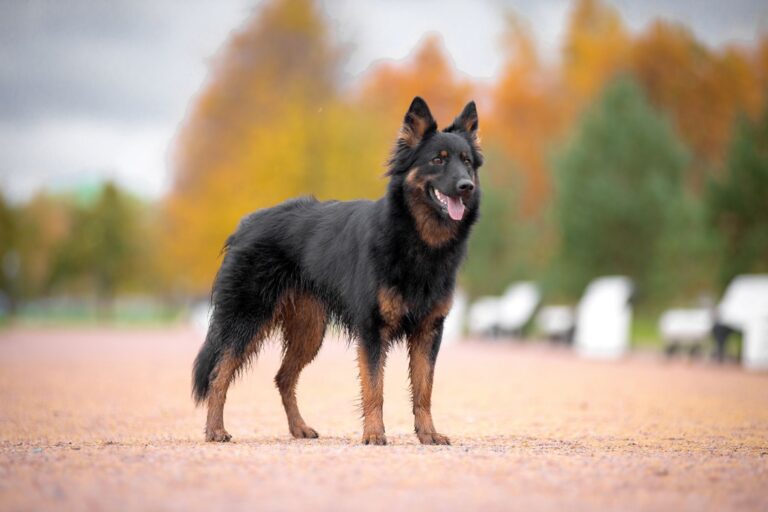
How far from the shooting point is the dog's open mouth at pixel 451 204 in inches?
278

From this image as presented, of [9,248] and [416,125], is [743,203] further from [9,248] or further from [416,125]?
[9,248]

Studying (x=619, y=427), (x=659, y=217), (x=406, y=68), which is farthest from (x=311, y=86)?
(x=619, y=427)

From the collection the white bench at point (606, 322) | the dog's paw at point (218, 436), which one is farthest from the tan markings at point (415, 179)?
the white bench at point (606, 322)

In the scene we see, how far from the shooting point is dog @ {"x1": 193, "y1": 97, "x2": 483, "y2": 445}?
7055 millimetres

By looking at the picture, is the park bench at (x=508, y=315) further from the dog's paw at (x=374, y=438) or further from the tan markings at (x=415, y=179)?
the dog's paw at (x=374, y=438)

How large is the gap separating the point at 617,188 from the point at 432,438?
26393 millimetres

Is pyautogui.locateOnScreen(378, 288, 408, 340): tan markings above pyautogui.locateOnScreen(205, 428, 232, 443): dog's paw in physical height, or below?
above

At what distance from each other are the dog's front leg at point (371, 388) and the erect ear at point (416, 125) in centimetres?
161

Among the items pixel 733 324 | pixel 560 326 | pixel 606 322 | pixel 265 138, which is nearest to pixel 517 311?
pixel 560 326

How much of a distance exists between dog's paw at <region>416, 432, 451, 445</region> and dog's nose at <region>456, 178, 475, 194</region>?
73.2 inches

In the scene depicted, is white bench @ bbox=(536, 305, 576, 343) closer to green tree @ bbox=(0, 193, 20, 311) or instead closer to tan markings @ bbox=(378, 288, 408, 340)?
tan markings @ bbox=(378, 288, 408, 340)

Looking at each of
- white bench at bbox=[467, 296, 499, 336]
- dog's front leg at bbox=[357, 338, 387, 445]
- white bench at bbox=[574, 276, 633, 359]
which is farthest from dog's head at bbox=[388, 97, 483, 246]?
white bench at bbox=[467, 296, 499, 336]

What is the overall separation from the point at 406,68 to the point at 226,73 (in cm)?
961

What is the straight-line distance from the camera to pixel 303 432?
7930 millimetres
